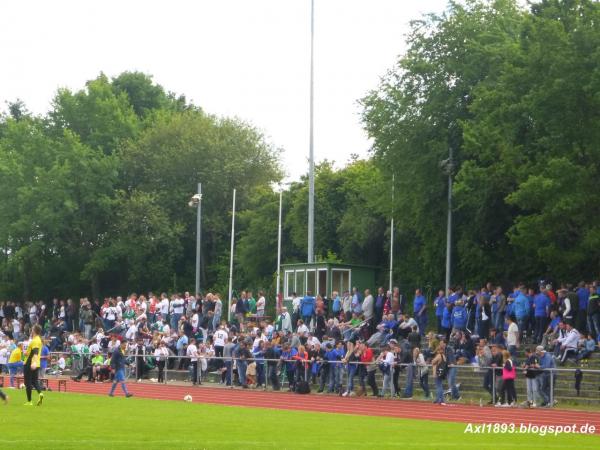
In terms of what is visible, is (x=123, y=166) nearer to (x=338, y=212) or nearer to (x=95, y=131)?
(x=95, y=131)

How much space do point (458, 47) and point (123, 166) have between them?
33419 millimetres

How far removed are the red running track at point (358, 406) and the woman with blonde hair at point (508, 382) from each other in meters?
0.93

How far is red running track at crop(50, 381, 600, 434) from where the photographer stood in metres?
25.9

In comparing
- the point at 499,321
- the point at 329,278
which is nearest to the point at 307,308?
the point at 329,278

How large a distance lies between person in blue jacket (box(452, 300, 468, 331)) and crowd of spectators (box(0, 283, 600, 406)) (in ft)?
0.15

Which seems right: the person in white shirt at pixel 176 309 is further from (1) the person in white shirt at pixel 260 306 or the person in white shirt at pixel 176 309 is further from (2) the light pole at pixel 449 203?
(2) the light pole at pixel 449 203

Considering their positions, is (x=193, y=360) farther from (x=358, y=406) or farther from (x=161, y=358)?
(x=358, y=406)

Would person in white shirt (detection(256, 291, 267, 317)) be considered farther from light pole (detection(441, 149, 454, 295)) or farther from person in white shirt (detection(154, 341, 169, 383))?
light pole (detection(441, 149, 454, 295))

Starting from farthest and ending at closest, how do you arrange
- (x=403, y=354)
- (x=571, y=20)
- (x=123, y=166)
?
(x=123, y=166) → (x=571, y=20) → (x=403, y=354)

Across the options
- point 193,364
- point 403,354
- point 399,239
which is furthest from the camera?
point 399,239

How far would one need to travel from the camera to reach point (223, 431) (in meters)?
20.8

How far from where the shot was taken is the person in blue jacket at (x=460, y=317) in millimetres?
36594

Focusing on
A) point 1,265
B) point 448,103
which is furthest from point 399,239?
point 1,265

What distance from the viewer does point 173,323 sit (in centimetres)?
4769
